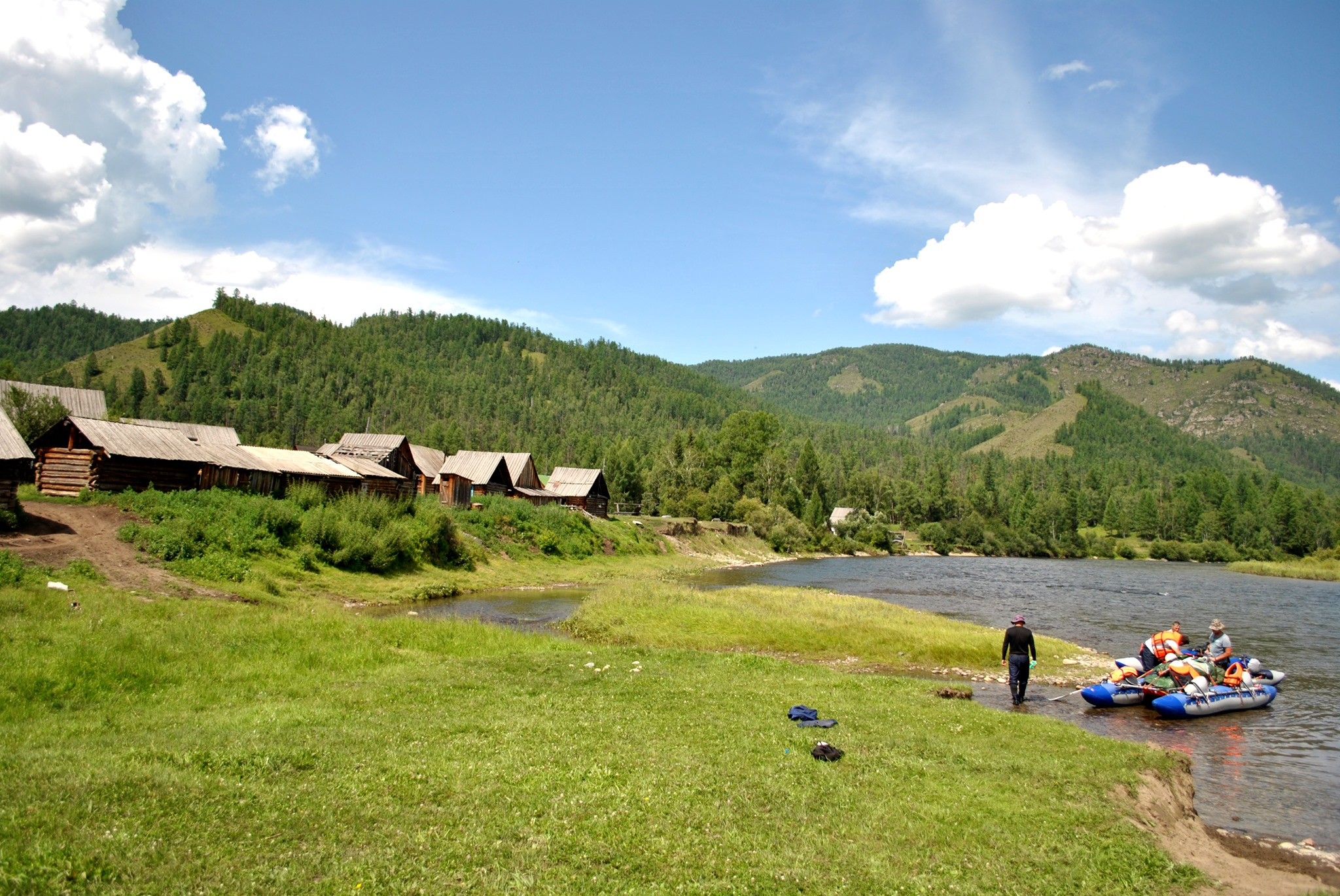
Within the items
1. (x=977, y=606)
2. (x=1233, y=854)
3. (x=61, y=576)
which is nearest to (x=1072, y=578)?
(x=977, y=606)

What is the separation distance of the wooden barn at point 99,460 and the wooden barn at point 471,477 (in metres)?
33.1

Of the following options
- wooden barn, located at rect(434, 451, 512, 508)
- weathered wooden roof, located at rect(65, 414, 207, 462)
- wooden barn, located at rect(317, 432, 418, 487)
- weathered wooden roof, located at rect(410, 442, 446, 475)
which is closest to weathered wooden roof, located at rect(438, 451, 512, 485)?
wooden barn, located at rect(434, 451, 512, 508)

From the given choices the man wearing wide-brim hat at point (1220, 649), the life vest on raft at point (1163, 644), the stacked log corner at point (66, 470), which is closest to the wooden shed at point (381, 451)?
the stacked log corner at point (66, 470)

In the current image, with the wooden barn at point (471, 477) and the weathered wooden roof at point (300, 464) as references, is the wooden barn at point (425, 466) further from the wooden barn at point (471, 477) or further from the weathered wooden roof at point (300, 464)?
the weathered wooden roof at point (300, 464)

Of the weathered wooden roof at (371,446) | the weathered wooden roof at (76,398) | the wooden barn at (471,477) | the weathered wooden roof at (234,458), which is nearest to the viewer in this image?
the weathered wooden roof at (234,458)

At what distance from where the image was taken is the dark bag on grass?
1298 centimetres

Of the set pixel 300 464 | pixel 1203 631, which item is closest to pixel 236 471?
pixel 300 464

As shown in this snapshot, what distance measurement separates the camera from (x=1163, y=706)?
21.9m

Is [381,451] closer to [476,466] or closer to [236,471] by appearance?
[476,466]

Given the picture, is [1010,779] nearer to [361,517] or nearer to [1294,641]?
[1294,641]

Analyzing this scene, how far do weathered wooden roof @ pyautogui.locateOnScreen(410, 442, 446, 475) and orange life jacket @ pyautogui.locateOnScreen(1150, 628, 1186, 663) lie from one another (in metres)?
62.8

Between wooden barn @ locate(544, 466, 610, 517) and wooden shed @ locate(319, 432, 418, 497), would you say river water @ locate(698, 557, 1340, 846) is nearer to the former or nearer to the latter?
wooden barn @ locate(544, 466, 610, 517)

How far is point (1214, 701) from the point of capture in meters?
23.0

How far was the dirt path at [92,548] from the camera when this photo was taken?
27.9 m
